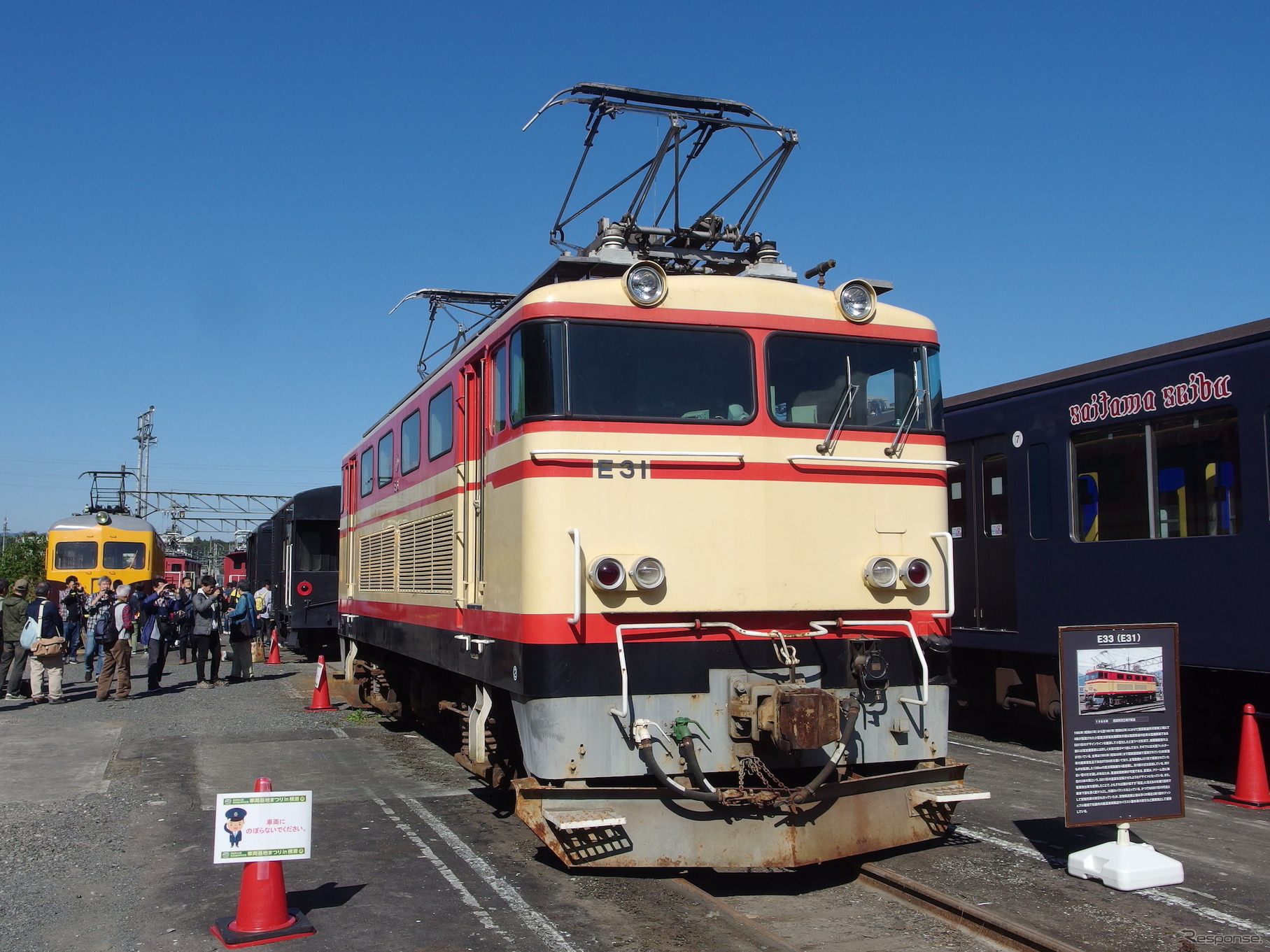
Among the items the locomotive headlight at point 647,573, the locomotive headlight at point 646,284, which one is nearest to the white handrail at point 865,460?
the locomotive headlight at point 647,573

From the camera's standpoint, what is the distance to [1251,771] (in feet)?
27.0

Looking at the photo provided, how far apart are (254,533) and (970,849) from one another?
90.8ft

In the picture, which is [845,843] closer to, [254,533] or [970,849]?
[970,849]

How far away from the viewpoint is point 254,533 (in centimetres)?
3142

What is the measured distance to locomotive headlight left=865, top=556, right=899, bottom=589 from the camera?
6520mm

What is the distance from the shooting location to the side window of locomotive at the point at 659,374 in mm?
6285

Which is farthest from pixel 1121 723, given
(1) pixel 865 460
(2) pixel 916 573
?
(1) pixel 865 460

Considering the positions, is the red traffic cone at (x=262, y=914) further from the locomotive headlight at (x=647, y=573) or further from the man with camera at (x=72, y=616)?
the man with camera at (x=72, y=616)

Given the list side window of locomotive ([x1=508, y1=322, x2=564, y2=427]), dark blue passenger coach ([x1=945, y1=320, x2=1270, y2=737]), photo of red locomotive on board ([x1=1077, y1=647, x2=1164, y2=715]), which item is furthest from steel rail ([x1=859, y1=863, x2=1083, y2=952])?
dark blue passenger coach ([x1=945, y1=320, x2=1270, y2=737])

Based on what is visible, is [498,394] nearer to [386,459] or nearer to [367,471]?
[386,459]

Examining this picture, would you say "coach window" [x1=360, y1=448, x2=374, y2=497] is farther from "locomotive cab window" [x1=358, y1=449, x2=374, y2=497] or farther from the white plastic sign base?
the white plastic sign base

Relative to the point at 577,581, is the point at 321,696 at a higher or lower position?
lower

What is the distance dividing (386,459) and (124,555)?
20000 millimetres

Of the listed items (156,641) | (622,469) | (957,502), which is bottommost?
(156,641)
